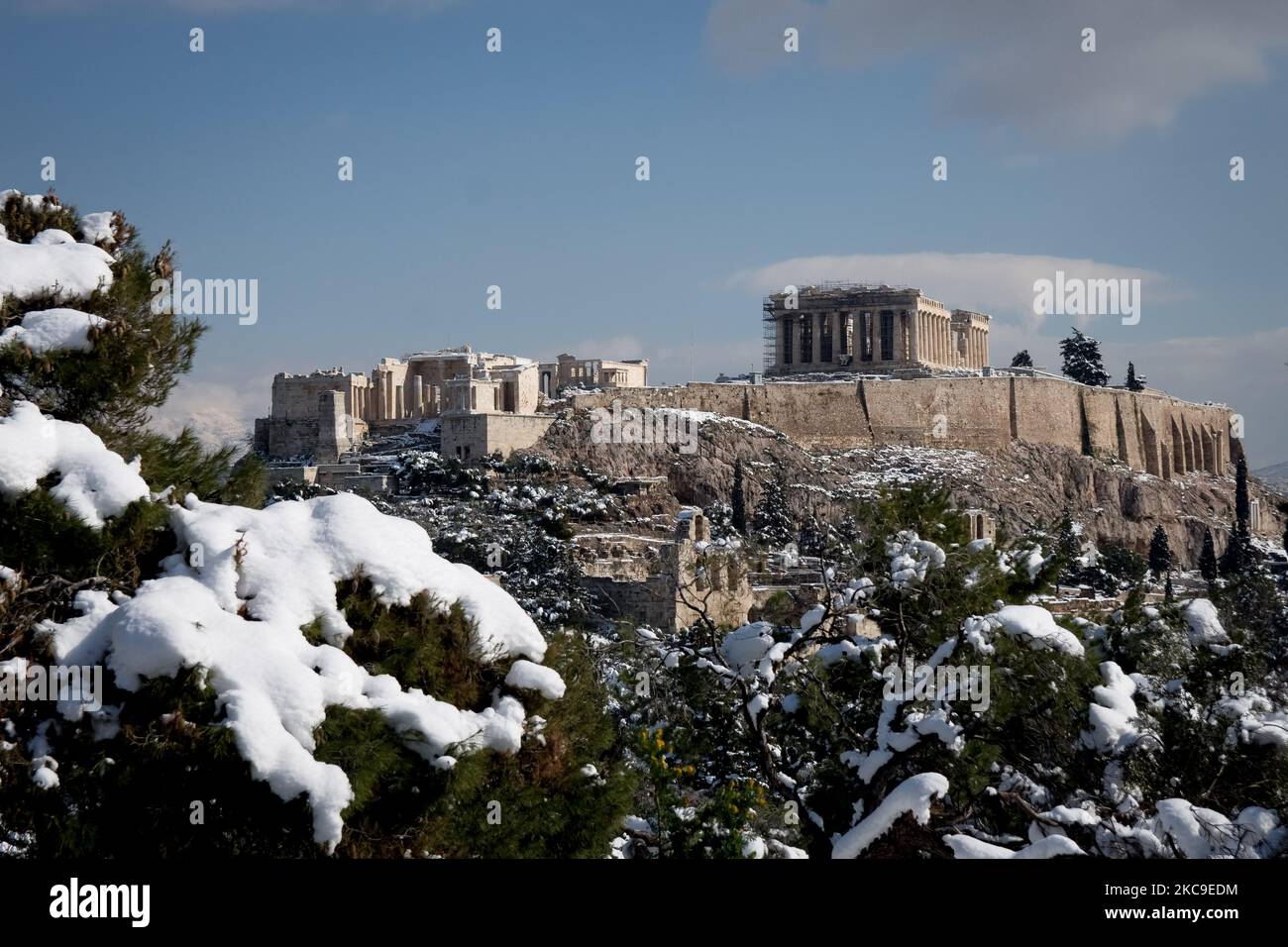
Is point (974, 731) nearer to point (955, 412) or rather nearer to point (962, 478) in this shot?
point (962, 478)

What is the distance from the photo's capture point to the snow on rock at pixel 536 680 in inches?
305

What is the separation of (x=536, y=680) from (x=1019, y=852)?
259cm

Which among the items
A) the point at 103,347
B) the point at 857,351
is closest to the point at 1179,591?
the point at 857,351

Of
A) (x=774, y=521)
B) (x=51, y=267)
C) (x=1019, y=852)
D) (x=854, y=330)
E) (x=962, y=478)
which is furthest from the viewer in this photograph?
(x=854, y=330)

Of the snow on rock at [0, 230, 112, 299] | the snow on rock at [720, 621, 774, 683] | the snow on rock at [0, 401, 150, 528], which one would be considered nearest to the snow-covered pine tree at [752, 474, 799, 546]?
the snow on rock at [720, 621, 774, 683]

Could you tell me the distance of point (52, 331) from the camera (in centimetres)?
810

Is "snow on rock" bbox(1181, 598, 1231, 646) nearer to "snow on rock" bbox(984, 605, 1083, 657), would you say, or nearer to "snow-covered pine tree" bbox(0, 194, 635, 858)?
"snow on rock" bbox(984, 605, 1083, 657)

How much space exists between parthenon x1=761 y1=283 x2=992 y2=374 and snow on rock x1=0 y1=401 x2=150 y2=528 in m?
61.7

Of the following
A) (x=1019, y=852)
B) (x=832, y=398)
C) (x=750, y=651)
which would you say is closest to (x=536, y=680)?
(x=1019, y=852)

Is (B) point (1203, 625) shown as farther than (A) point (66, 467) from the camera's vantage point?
Yes

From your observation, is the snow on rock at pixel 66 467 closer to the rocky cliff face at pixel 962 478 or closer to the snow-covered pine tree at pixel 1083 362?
the rocky cliff face at pixel 962 478

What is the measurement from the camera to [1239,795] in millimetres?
9109

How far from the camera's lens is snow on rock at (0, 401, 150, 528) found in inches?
283
